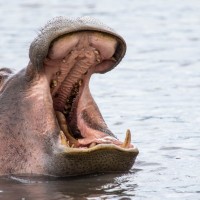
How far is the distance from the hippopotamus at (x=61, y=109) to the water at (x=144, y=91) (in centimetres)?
20

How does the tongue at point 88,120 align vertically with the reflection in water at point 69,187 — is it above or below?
above

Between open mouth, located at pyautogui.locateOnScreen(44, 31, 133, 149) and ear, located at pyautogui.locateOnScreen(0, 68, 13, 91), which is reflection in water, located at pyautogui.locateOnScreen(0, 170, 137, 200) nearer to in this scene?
open mouth, located at pyautogui.locateOnScreen(44, 31, 133, 149)

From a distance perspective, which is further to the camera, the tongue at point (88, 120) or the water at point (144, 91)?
the tongue at point (88, 120)

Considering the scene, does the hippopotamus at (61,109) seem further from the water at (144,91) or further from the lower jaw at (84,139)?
the water at (144,91)

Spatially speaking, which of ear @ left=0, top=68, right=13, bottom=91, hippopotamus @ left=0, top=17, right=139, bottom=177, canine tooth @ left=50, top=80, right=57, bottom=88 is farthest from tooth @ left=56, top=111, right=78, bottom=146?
ear @ left=0, top=68, right=13, bottom=91

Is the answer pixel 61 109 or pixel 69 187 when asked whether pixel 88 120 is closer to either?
pixel 61 109

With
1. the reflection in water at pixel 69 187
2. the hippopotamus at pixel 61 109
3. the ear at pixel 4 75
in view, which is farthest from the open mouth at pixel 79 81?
the ear at pixel 4 75

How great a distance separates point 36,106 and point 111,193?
35.6 inches

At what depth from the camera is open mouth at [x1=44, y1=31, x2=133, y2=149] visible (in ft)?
27.3

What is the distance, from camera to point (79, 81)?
29.0 ft

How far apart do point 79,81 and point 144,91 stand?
4.29 metres

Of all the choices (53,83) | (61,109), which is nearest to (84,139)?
(61,109)

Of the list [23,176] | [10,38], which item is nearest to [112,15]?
[10,38]

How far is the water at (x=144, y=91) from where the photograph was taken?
850cm
